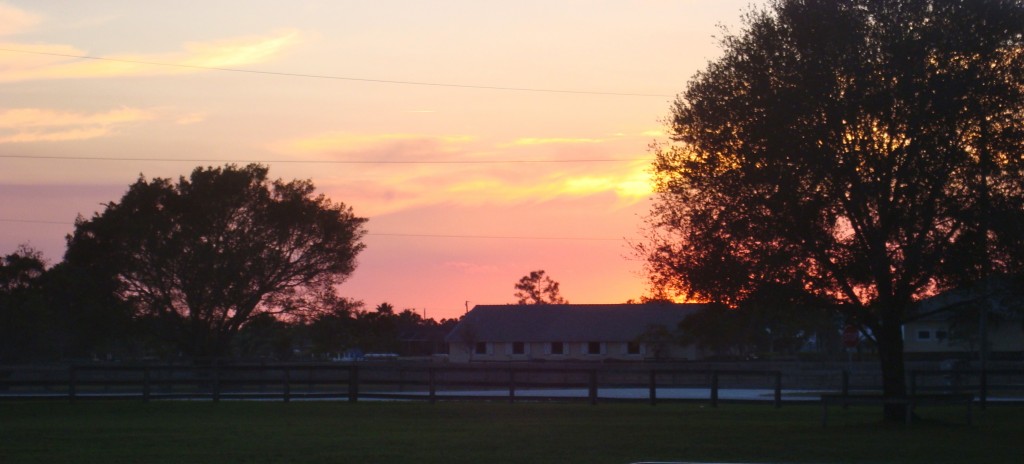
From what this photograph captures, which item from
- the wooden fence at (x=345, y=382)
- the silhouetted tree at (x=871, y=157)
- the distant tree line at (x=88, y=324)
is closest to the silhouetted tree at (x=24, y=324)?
the distant tree line at (x=88, y=324)

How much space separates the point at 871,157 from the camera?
21719 millimetres

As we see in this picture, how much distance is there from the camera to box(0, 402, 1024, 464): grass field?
15703 millimetres

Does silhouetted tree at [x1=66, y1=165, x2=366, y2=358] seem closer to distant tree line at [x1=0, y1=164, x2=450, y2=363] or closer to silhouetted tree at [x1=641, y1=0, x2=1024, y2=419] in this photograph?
distant tree line at [x1=0, y1=164, x2=450, y2=363]

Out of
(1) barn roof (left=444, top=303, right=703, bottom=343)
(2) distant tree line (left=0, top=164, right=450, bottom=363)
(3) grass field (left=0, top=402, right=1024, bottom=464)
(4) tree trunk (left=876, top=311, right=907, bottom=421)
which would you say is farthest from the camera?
(1) barn roof (left=444, top=303, right=703, bottom=343)

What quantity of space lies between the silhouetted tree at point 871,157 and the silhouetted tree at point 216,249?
1386 inches

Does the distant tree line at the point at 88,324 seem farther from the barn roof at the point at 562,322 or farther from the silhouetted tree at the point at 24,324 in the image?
the barn roof at the point at 562,322

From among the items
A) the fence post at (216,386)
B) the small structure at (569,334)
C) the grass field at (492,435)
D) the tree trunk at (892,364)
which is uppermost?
the small structure at (569,334)

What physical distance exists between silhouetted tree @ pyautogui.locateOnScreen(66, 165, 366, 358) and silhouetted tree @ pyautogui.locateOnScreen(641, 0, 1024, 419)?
1386 inches

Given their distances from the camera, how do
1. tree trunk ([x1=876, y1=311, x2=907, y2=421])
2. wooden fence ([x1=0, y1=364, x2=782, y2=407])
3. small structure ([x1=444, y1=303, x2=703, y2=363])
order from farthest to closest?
small structure ([x1=444, y1=303, x2=703, y2=363])
wooden fence ([x1=0, y1=364, x2=782, y2=407])
tree trunk ([x1=876, y1=311, x2=907, y2=421])

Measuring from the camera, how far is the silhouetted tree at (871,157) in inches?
835

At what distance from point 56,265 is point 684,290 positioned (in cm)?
4152

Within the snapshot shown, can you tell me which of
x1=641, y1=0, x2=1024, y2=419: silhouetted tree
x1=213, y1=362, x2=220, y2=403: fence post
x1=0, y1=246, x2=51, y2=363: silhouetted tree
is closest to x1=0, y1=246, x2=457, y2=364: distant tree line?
x1=0, y1=246, x2=51, y2=363: silhouetted tree

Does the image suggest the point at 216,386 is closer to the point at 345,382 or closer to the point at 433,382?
the point at 345,382

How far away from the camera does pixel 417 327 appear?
142m
